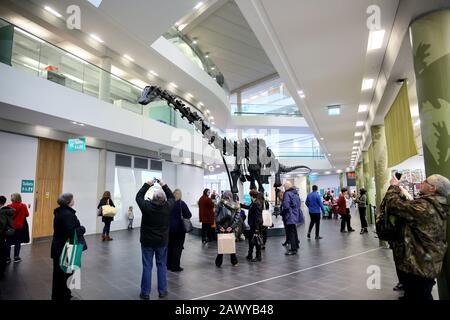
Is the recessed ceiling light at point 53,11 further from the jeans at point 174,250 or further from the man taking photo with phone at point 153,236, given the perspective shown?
the jeans at point 174,250

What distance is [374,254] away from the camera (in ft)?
23.7

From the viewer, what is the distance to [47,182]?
1028cm

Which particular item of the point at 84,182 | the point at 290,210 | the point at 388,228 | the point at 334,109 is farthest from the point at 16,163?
the point at 388,228

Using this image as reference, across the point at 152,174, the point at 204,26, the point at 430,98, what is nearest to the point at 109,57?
the point at 152,174

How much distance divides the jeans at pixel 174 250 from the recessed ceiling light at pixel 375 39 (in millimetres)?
5010

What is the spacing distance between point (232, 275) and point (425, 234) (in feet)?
11.4

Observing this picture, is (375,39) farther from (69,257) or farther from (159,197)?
(69,257)

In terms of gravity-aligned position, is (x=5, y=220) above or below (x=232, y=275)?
above

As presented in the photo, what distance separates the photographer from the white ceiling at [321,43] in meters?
4.29

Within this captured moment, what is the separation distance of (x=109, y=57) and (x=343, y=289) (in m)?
11.3

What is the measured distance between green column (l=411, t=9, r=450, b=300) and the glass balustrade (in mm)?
8620

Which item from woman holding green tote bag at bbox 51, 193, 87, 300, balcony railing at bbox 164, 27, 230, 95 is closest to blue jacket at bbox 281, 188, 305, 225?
woman holding green tote bag at bbox 51, 193, 87, 300

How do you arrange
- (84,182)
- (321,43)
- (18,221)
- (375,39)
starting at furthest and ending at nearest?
1. (84,182)
2. (18,221)
3. (321,43)
4. (375,39)
